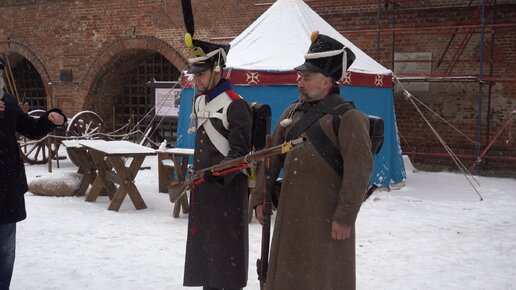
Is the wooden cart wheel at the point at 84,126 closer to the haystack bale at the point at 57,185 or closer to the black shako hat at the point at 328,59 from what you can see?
the haystack bale at the point at 57,185

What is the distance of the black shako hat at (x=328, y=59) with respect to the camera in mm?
2518

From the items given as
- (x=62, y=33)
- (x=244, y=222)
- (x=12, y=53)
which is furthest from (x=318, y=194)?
(x=12, y=53)

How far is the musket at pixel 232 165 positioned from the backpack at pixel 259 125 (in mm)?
379

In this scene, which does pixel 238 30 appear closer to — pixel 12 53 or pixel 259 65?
pixel 259 65

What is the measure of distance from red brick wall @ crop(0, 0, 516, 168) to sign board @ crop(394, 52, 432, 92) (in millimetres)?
94

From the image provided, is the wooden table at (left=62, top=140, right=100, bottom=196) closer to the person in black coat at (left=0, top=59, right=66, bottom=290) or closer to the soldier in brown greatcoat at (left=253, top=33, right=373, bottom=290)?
the person in black coat at (left=0, top=59, right=66, bottom=290)

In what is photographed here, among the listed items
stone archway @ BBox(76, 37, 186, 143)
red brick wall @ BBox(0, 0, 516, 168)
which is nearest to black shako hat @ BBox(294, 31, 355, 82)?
red brick wall @ BBox(0, 0, 516, 168)

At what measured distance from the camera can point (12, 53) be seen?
47.8ft

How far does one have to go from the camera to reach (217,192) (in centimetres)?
295

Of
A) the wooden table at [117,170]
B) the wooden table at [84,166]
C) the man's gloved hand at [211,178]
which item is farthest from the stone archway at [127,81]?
the man's gloved hand at [211,178]

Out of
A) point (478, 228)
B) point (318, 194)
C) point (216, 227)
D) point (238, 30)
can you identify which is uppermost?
point (238, 30)

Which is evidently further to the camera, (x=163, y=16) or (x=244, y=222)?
(x=163, y=16)

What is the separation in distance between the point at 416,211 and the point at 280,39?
314cm

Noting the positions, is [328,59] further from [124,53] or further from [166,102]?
[124,53]
